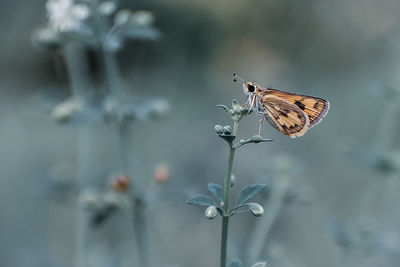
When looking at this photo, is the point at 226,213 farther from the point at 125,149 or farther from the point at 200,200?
the point at 125,149

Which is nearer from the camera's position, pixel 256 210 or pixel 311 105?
pixel 256 210

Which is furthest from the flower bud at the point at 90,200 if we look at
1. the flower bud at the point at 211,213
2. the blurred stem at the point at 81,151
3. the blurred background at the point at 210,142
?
the flower bud at the point at 211,213

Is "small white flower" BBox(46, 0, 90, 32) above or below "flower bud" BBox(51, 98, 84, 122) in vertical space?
above

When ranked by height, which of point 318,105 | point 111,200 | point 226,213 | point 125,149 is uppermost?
point 318,105

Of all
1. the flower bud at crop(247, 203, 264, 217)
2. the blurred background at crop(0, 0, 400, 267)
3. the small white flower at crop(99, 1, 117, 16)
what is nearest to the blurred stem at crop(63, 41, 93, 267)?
the blurred background at crop(0, 0, 400, 267)

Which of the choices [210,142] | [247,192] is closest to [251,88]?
[247,192]

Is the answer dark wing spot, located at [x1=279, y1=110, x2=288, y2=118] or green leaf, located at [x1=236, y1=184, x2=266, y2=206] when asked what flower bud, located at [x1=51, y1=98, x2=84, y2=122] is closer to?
dark wing spot, located at [x1=279, y1=110, x2=288, y2=118]

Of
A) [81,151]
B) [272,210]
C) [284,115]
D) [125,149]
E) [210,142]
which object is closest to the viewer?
[284,115]
